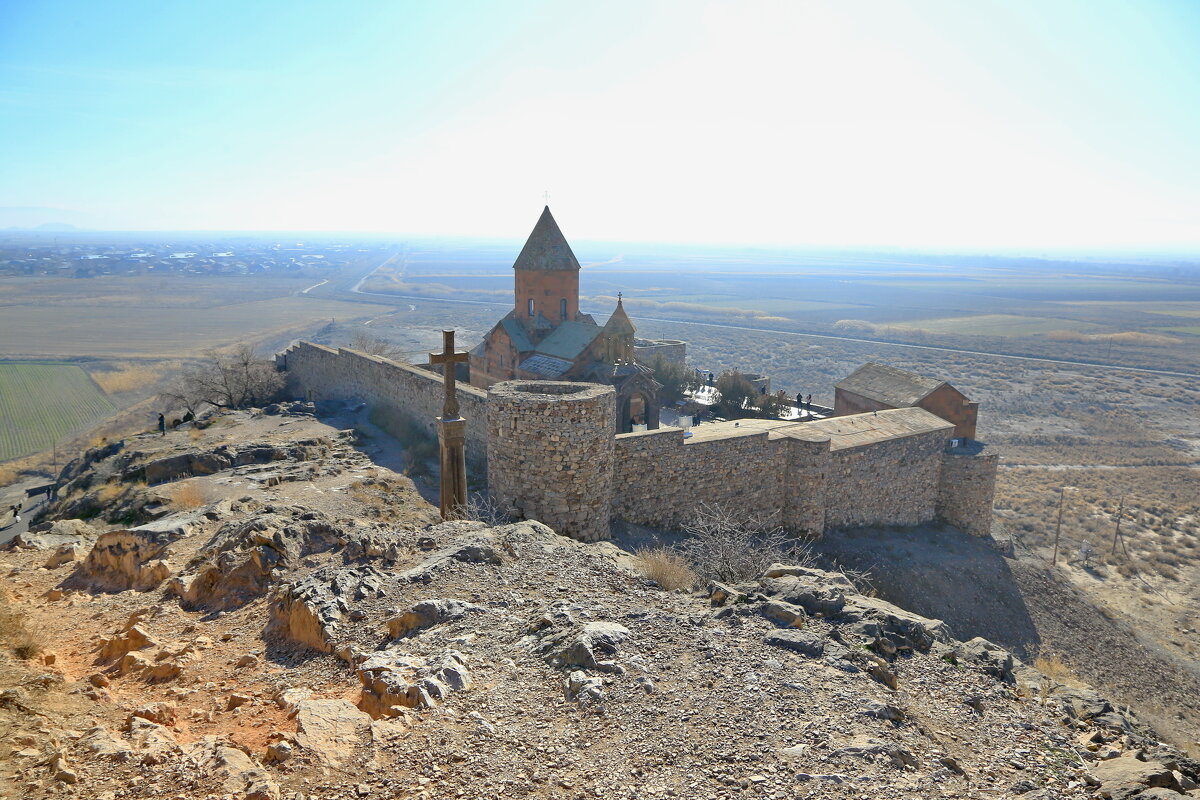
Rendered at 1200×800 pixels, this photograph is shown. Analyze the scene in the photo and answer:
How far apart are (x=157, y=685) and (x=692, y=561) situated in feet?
22.6

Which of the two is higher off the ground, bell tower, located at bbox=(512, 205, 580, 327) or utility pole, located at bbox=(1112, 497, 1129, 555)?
bell tower, located at bbox=(512, 205, 580, 327)

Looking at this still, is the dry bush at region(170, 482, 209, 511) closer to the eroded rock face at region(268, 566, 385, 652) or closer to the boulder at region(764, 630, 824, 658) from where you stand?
the eroded rock face at region(268, 566, 385, 652)

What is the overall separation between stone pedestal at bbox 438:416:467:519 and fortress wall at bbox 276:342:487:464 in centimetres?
399

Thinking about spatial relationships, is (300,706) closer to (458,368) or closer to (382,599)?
(382,599)

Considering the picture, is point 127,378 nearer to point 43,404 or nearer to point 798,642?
point 43,404

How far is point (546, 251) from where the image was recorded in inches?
993

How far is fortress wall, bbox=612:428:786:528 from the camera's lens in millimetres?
12000

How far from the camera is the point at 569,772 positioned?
4.39m

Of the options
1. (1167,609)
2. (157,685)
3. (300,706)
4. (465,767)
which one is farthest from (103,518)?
(1167,609)

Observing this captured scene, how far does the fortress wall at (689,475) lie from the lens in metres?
12.0

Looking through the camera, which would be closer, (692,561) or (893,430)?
(692,561)

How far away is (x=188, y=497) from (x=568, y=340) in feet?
45.9

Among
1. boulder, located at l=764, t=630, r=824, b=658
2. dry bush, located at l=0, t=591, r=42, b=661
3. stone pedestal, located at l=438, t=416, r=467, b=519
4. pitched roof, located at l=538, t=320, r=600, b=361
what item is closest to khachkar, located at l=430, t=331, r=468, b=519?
stone pedestal, located at l=438, t=416, r=467, b=519

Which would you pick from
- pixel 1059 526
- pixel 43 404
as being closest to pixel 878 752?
pixel 1059 526
